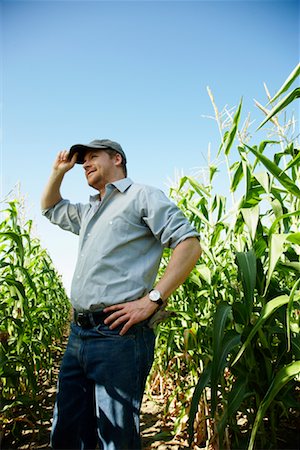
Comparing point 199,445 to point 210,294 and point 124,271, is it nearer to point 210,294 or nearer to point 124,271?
point 210,294

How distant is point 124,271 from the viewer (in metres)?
1.41

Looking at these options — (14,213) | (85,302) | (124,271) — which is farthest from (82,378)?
(14,213)

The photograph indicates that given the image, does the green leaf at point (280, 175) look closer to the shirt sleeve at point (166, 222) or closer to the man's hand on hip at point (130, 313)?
the shirt sleeve at point (166, 222)

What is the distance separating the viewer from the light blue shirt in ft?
4.55

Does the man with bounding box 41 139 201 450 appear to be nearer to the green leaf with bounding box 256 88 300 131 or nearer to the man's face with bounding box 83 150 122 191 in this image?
the man's face with bounding box 83 150 122 191

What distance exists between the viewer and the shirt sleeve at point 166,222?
1382 mm

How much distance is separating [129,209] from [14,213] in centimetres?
106

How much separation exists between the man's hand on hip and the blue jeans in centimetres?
5

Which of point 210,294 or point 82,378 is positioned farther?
point 210,294

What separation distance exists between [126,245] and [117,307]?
0.82 feet

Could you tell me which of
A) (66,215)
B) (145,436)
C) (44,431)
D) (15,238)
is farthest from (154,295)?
(44,431)

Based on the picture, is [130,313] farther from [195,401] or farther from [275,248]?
[275,248]

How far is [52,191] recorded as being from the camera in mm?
1854

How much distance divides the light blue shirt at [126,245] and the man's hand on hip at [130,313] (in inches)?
1.7
